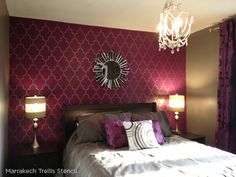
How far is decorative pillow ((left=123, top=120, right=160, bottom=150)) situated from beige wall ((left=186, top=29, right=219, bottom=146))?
4.65ft

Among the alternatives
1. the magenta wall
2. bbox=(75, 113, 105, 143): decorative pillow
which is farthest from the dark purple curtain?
bbox=(75, 113, 105, 143): decorative pillow

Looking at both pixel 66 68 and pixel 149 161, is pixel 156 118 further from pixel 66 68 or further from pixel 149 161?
pixel 66 68

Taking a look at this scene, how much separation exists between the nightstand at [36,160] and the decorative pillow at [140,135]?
1019mm

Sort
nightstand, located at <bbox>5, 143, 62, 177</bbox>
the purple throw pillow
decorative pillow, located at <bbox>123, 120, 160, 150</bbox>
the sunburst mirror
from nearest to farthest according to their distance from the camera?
decorative pillow, located at <bbox>123, 120, 160, 150</bbox>, nightstand, located at <bbox>5, 143, 62, 177</bbox>, the purple throw pillow, the sunburst mirror

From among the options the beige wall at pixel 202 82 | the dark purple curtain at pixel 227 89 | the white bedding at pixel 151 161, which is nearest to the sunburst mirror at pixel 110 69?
the white bedding at pixel 151 161

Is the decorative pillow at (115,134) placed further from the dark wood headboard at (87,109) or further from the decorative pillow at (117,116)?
the dark wood headboard at (87,109)

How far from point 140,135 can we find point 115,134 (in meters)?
0.31

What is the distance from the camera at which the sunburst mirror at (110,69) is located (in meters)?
3.52

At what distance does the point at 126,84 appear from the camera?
3.72m

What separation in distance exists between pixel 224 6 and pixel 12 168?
3320 millimetres

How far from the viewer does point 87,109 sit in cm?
337

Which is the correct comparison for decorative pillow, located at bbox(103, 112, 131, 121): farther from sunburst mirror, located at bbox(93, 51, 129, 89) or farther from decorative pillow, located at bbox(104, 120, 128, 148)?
sunburst mirror, located at bbox(93, 51, 129, 89)

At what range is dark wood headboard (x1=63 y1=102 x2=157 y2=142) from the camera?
10.7 feet

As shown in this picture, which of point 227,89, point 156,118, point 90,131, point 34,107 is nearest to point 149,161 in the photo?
point 90,131
